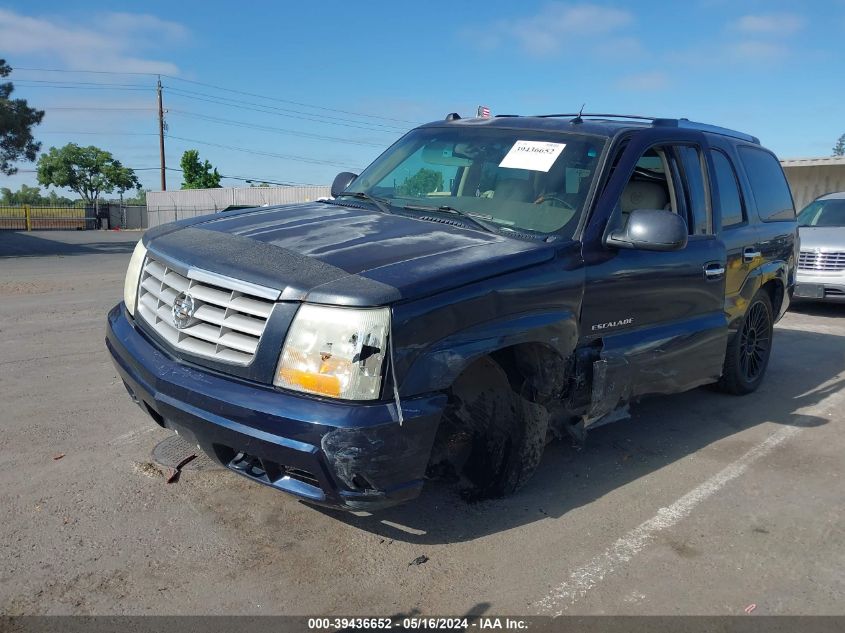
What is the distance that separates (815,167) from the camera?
24.8 meters

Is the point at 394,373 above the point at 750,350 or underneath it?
above

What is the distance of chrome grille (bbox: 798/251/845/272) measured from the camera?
10430mm

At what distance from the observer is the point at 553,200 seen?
4082 mm

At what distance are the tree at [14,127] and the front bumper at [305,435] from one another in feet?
122

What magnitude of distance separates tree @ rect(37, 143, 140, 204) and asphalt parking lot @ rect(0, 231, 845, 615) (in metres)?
80.7

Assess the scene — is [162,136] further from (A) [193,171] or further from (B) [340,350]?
(B) [340,350]

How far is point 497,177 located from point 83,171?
83.9 metres

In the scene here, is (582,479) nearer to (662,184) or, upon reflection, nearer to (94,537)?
(662,184)

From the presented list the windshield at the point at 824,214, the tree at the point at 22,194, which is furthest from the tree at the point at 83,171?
the windshield at the point at 824,214

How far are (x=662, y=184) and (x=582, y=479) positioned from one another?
6.49ft

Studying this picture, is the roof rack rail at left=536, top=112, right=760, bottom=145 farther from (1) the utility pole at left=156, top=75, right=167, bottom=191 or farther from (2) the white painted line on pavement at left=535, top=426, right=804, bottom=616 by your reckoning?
(1) the utility pole at left=156, top=75, right=167, bottom=191

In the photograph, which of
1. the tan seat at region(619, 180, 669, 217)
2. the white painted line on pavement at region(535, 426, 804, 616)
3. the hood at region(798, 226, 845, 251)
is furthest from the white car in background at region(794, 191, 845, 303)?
the white painted line on pavement at region(535, 426, 804, 616)

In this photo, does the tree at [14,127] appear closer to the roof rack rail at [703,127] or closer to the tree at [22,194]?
the roof rack rail at [703,127]

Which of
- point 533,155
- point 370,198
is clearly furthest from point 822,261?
point 370,198
